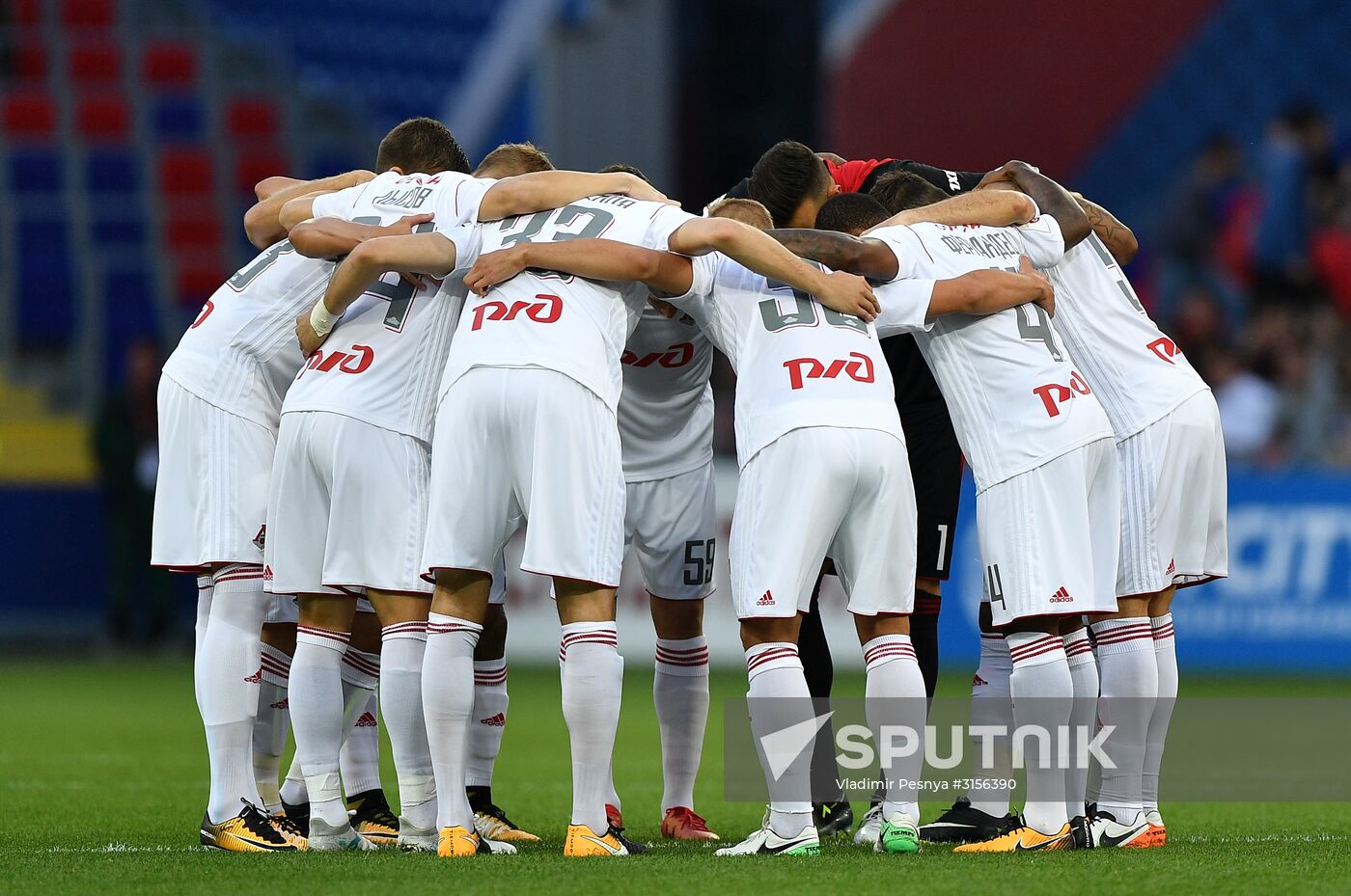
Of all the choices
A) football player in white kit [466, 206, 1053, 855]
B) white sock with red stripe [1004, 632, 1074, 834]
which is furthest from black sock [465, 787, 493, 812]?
white sock with red stripe [1004, 632, 1074, 834]

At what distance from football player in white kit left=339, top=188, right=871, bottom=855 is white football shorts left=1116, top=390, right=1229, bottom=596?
1.34 m

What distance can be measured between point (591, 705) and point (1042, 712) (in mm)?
1431

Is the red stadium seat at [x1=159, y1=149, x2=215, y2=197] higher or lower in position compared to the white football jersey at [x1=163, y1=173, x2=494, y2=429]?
higher

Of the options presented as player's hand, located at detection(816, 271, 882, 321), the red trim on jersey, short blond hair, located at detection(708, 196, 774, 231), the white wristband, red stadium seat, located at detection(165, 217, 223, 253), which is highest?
red stadium seat, located at detection(165, 217, 223, 253)

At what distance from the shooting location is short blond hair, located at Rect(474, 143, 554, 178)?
6309 millimetres

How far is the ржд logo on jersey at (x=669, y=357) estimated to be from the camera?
6.43m

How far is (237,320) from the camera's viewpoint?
20.4 feet

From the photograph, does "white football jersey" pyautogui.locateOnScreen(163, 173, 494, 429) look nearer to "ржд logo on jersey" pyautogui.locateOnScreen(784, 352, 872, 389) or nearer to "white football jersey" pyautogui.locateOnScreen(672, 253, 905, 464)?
"white football jersey" pyautogui.locateOnScreen(672, 253, 905, 464)

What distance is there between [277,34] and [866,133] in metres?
7.30

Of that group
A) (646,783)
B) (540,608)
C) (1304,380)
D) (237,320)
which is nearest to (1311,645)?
(1304,380)

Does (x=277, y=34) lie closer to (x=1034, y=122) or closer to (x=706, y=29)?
(x=706, y=29)

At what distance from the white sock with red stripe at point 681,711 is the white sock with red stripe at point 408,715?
1.01 m

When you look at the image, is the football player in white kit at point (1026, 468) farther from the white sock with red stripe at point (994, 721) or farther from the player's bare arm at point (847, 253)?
the white sock with red stripe at point (994, 721)

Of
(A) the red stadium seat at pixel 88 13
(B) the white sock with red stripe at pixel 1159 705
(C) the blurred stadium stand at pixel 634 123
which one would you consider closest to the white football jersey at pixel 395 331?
(B) the white sock with red stripe at pixel 1159 705
